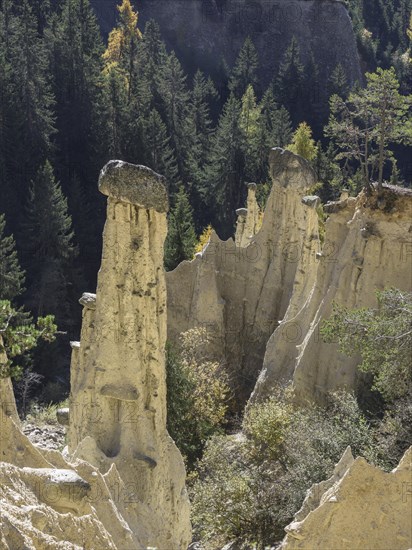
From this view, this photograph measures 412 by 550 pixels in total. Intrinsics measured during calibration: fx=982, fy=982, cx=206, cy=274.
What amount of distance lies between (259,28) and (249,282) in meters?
56.0

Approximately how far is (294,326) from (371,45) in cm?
6347

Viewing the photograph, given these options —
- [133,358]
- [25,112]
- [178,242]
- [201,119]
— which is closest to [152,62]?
[201,119]

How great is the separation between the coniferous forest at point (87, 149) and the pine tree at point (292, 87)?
0.97 metres

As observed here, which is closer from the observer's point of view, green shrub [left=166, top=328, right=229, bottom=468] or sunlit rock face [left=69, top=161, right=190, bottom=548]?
sunlit rock face [left=69, top=161, right=190, bottom=548]

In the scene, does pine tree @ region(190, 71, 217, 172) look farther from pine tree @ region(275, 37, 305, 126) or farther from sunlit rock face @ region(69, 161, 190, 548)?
sunlit rock face @ region(69, 161, 190, 548)

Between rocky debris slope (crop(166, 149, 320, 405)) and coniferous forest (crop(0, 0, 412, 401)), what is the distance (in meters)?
3.86

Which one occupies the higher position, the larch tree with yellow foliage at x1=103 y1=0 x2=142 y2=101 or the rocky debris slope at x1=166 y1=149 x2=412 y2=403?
the larch tree with yellow foliage at x1=103 y1=0 x2=142 y2=101

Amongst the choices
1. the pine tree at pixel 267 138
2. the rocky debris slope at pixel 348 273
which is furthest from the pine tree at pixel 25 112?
the rocky debris slope at pixel 348 273

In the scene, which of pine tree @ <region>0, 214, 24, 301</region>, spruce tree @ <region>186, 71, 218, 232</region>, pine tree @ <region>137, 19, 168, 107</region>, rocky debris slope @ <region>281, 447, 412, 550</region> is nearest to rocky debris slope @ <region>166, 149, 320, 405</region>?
pine tree @ <region>0, 214, 24, 301</region>

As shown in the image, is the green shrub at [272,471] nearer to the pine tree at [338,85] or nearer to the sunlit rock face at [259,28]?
the pine tree at [338,85]

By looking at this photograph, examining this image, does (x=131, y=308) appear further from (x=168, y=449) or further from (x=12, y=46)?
(x=12, y=46)

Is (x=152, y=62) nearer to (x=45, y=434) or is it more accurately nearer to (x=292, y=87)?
(x=292, y=87)

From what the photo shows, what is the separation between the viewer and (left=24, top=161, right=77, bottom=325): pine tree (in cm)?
3872

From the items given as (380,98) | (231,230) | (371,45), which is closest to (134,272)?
(380,98)
